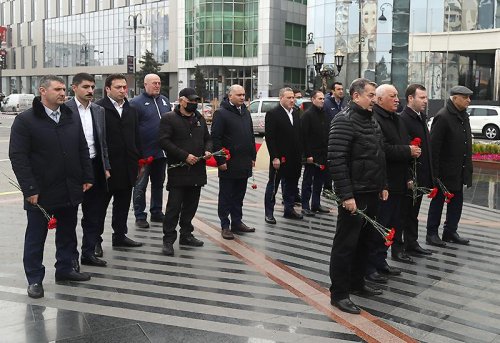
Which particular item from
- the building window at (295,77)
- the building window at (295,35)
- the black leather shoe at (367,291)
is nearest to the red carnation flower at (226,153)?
the black leather shoe at (367,291)

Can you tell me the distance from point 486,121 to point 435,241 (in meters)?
21.1

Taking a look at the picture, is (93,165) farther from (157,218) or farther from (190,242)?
(157,218)

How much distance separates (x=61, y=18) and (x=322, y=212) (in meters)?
80.6

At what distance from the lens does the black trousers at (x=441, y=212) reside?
7.25 meters

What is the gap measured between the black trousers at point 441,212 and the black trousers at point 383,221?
113cm

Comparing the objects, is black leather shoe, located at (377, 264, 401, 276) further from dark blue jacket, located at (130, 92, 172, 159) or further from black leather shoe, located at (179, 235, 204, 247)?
dark blue jacket, located at (130, 92, 172, 159)

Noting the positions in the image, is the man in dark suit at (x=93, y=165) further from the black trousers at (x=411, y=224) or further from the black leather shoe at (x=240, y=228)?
the black trousers at (x=411, y=224)

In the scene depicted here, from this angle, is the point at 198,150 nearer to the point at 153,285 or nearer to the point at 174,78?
the point at 153,285

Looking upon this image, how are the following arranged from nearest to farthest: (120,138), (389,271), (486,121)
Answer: (389,271), (120,138), (486,121)

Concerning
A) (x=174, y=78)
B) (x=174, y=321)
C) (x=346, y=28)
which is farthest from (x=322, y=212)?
(x=174, y=78)

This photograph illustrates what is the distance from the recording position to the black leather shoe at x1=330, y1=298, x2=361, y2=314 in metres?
4.84

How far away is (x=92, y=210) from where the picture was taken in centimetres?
616

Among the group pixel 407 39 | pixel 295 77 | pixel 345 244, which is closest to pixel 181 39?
pixel 295 77

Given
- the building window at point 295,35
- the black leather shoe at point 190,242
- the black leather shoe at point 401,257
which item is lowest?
the black leather shoe at point 401,257
